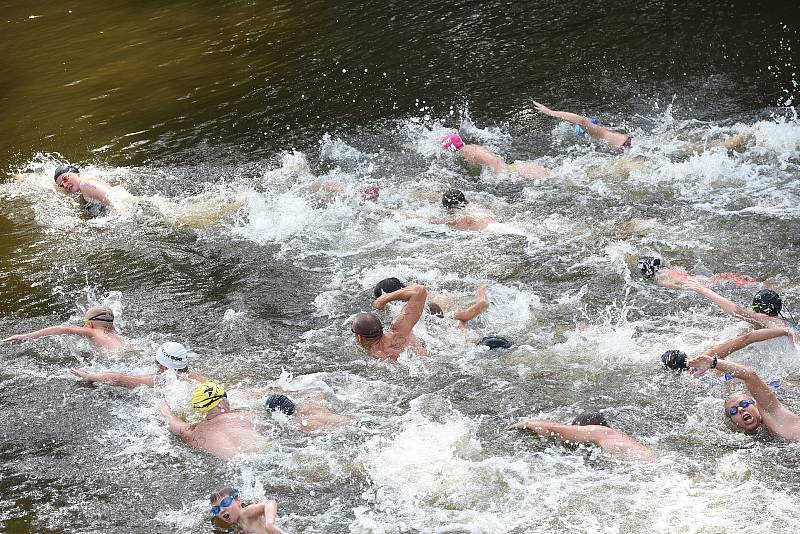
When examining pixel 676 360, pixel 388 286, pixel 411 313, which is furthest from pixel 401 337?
pixel 676 360

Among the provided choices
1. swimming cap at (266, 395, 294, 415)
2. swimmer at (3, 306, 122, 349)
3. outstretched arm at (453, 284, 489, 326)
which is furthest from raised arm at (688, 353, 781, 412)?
swimmer at (3, 306, 122, 349)

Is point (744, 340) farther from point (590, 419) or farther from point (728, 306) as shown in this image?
point (590, 419)

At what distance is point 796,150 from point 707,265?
3.11m

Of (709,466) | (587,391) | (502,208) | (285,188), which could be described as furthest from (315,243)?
(709,466)

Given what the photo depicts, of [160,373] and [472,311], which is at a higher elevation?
[160,373]

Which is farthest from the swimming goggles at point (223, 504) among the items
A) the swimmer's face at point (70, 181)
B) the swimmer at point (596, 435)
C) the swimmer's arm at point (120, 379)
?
the swimmer's face at point (70, 181)

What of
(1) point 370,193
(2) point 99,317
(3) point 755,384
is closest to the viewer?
(3) point 755,384

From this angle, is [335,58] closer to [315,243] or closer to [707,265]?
[315,243]

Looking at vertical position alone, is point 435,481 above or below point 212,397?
below

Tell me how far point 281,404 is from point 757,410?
3.96m

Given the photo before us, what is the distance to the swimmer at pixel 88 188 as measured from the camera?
12.7m

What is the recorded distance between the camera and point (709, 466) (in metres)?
7.14

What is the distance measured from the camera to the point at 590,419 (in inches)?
297

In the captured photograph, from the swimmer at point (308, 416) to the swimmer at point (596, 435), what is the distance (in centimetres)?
A: 164
